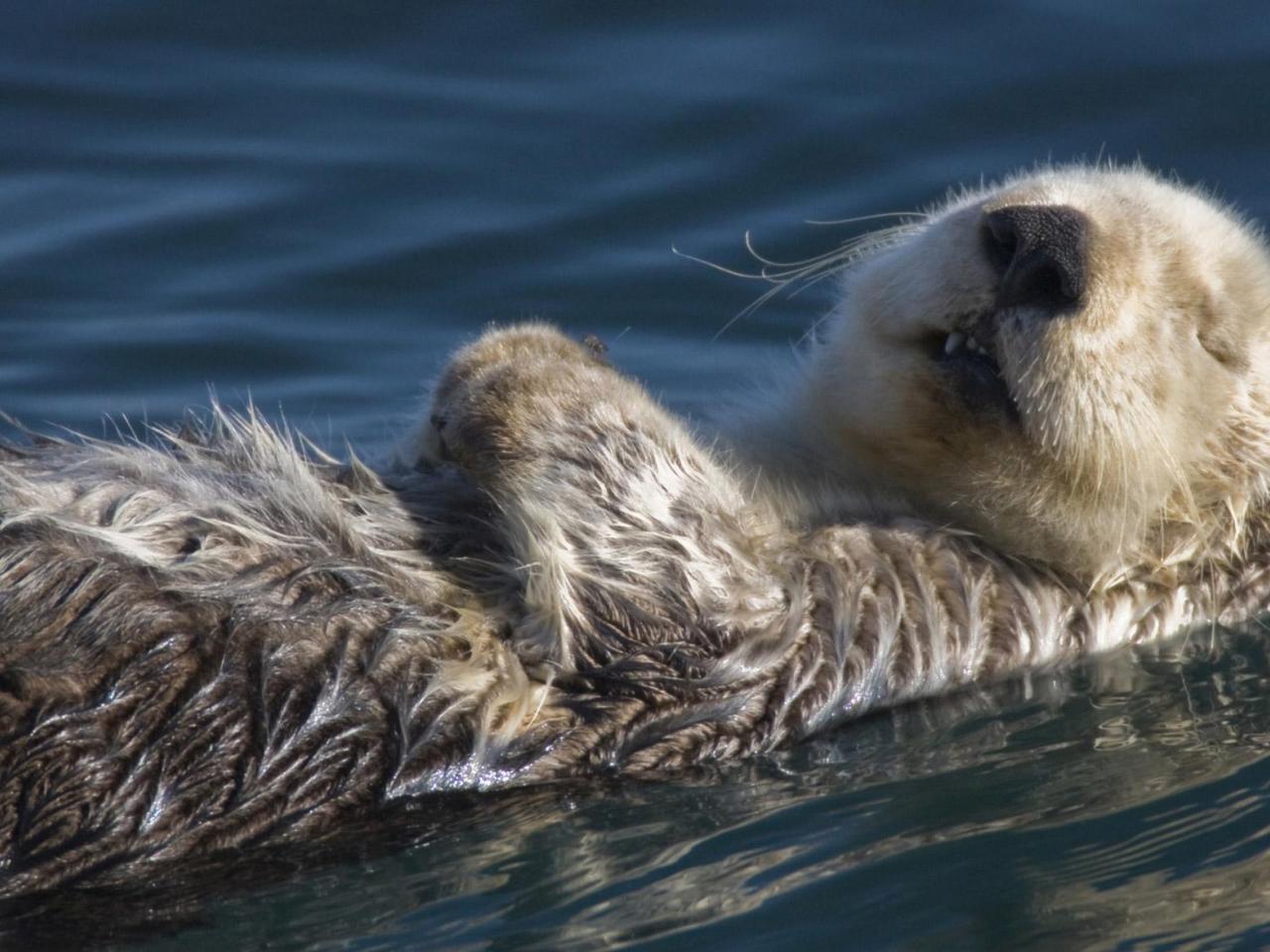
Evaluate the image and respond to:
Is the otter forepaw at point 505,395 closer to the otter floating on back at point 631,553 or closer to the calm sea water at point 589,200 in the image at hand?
the otter floating on back at point 631,553

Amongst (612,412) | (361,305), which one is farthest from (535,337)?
(361,305)

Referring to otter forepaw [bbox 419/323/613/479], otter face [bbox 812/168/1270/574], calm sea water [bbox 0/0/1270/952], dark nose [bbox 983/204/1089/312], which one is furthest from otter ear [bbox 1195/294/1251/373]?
otter forepaw [bbox 419/323/613/479]

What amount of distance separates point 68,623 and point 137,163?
422cm

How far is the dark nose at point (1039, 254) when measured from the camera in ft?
12.9

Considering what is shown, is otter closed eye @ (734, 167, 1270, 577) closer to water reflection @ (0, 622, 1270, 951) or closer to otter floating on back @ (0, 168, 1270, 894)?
otter floating on back @ (0, 168, 1270, 894)

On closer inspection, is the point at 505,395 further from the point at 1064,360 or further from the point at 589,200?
the point at 589,200

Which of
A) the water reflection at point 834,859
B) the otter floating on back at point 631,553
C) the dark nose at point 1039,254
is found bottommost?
the water reflection at point 834,859

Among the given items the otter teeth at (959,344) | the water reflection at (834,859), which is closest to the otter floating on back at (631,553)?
the otter teeth at (959,344)

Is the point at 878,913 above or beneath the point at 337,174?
beneath

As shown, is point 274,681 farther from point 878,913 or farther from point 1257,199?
point 1257,199

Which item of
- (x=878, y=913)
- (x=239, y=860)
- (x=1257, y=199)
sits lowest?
(x=878, y=913)

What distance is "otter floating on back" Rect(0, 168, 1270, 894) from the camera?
3.71m

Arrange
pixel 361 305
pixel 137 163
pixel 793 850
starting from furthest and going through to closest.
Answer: pixel 137 163 < pixel 361 305 < pixel 793 850

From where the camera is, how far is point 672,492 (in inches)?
164
